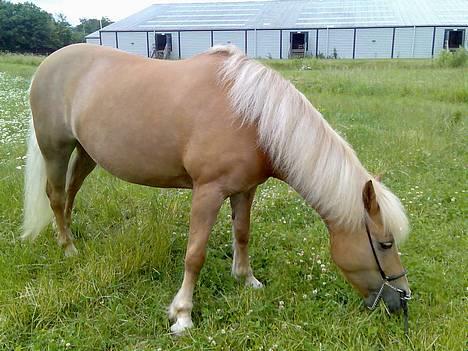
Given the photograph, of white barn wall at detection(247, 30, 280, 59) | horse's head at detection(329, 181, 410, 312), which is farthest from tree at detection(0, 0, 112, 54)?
horse's head at detection(329, 181, 410, 312)

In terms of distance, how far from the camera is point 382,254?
2.56 m

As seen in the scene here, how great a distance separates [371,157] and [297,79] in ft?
29.8

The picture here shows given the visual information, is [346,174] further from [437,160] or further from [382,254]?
[437,160]

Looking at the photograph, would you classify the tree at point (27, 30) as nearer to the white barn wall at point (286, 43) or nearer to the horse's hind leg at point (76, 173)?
the white barn wall at point (286, 43)

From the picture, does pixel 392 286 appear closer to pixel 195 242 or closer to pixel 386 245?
pixel 386 245

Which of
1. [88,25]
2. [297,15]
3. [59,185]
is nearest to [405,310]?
[59,185]

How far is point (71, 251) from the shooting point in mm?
3512

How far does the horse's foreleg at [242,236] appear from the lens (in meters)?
3.12

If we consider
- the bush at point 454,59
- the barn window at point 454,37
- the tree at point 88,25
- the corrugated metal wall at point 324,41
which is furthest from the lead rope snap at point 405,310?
the tree at point 88,25

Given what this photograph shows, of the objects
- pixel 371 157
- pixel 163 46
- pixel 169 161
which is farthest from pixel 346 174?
pixel 163 46

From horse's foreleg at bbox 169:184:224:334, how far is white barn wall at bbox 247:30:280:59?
3578cm

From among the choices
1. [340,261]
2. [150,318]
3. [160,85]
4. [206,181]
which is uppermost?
[160,85]

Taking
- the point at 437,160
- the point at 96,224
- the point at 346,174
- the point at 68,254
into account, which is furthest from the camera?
the point at 437,160

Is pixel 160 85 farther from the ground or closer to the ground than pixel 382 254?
farther from the ground
